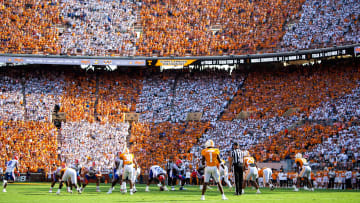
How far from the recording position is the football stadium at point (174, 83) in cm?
3344

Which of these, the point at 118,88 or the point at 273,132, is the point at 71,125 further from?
the point at 273,132

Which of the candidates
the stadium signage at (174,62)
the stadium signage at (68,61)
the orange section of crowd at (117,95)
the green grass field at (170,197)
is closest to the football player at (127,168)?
the green grass field at (170,197)

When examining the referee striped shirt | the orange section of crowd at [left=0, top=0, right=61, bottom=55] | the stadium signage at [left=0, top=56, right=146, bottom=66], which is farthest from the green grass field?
the orange section of crowd at [left=0, top=0, right=61, bottom=55]

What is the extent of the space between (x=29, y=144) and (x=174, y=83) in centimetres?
1429

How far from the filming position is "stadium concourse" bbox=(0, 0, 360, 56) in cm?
3950

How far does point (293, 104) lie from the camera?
36.1m

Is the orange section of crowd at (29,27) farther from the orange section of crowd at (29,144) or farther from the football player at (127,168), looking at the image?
the football player at (127,168)

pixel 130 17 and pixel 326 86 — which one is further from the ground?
pixel 130 17

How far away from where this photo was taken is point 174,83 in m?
42.0

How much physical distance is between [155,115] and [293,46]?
13340 millimetres

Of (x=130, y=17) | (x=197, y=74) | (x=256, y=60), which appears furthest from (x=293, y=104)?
(x=130, y=17)

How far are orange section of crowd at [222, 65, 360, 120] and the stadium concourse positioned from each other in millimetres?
2414

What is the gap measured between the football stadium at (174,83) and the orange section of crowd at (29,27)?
121 millimetres

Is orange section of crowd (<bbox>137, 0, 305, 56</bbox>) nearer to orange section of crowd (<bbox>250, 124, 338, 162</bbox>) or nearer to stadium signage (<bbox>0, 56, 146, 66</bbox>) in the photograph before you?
stadium signage (<bbox>0, 56, 146, 66</bbox>)
